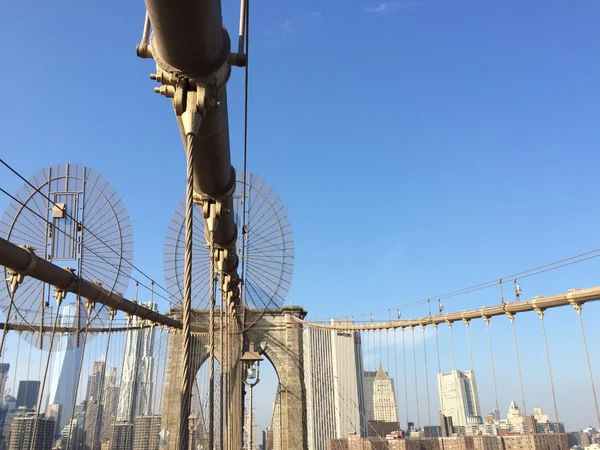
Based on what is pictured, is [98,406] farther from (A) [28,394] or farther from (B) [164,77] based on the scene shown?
(A) [28,394]

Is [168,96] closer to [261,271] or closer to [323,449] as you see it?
[261,271]

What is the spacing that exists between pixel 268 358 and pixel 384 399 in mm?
57405

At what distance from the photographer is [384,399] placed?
78.6 m

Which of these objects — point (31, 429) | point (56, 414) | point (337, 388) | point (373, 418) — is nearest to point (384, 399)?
point (373, 418)

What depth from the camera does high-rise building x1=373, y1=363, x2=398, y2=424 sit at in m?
77.2

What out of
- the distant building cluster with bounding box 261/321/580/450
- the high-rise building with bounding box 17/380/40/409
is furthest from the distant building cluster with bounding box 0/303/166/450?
the high-rise building with bounding box 17/380/40/409

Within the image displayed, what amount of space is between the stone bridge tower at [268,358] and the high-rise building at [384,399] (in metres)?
52.4

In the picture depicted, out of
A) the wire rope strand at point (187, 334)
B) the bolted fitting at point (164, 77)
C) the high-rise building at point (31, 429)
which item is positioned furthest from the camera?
the high-rise building at point (31, 429)

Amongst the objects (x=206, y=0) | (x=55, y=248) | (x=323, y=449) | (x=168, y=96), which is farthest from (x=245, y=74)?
(x=323, y=449)

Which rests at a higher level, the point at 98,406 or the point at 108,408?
the point at 98,406

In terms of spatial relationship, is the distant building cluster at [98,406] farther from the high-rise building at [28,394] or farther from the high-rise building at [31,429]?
the high-rise building at [28,394]

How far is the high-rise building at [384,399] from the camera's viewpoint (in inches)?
3039

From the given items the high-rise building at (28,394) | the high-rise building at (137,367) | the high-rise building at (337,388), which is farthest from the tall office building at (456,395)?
the high-rise building at (28,394)

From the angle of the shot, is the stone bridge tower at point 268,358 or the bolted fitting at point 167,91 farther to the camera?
the stone bridge tower at point 268,358
